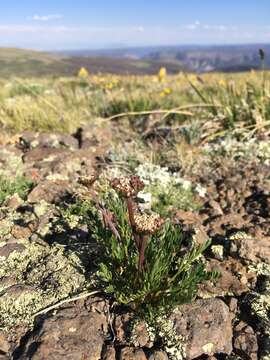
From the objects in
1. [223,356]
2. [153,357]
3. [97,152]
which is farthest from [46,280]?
[97,152]

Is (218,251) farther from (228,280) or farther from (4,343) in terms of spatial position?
(4,343)

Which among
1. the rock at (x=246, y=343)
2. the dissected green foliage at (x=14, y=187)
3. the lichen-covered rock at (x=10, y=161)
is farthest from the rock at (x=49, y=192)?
the rock at (x=246, y=343)

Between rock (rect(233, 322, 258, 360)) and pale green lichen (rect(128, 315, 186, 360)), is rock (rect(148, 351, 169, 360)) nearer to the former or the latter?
pale green lichen (rect(128, 315, 186, 360))

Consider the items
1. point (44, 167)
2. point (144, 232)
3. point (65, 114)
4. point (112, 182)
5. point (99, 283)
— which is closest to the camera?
point (144, 232)

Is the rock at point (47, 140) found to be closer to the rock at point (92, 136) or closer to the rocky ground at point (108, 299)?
the rock at point (92, 136)

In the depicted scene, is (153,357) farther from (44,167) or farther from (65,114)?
(65,114)

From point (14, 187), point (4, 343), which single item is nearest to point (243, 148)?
point (14, 187)

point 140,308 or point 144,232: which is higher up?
point 144,232
